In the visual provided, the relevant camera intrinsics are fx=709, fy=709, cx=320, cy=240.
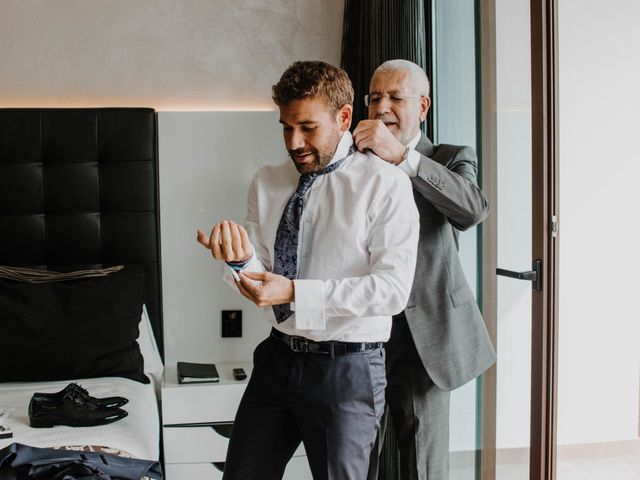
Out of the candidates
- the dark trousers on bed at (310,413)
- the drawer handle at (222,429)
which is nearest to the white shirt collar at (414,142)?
the dark trousers on bed at (310,413)

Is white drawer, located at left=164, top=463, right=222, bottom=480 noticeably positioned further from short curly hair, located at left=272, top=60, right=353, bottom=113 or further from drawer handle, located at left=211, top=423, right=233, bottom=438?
short curly hair, located at left=272, top=60, right=353, bottom=113

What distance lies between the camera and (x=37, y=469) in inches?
70.4

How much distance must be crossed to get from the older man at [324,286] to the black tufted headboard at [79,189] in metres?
1.66

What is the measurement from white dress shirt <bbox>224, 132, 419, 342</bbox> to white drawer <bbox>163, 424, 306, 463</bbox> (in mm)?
1351

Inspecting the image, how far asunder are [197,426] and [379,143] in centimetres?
169

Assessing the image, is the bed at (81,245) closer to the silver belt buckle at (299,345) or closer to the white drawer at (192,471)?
the white drawer at (192,471)

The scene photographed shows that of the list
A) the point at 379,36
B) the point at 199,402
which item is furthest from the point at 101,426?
the point at 379,36

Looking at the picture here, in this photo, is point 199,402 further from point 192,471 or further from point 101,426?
point 101,426

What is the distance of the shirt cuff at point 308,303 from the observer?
5.02 feet

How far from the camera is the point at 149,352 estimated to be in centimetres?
317

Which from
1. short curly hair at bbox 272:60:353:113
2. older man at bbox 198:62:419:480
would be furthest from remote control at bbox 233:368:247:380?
short curly hair at bbox 272:60:353:113

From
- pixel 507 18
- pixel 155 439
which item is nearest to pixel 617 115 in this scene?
pixel 507 18

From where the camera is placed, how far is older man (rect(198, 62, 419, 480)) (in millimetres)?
1559

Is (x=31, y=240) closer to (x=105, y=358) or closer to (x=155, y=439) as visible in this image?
(x=105, y=358)
